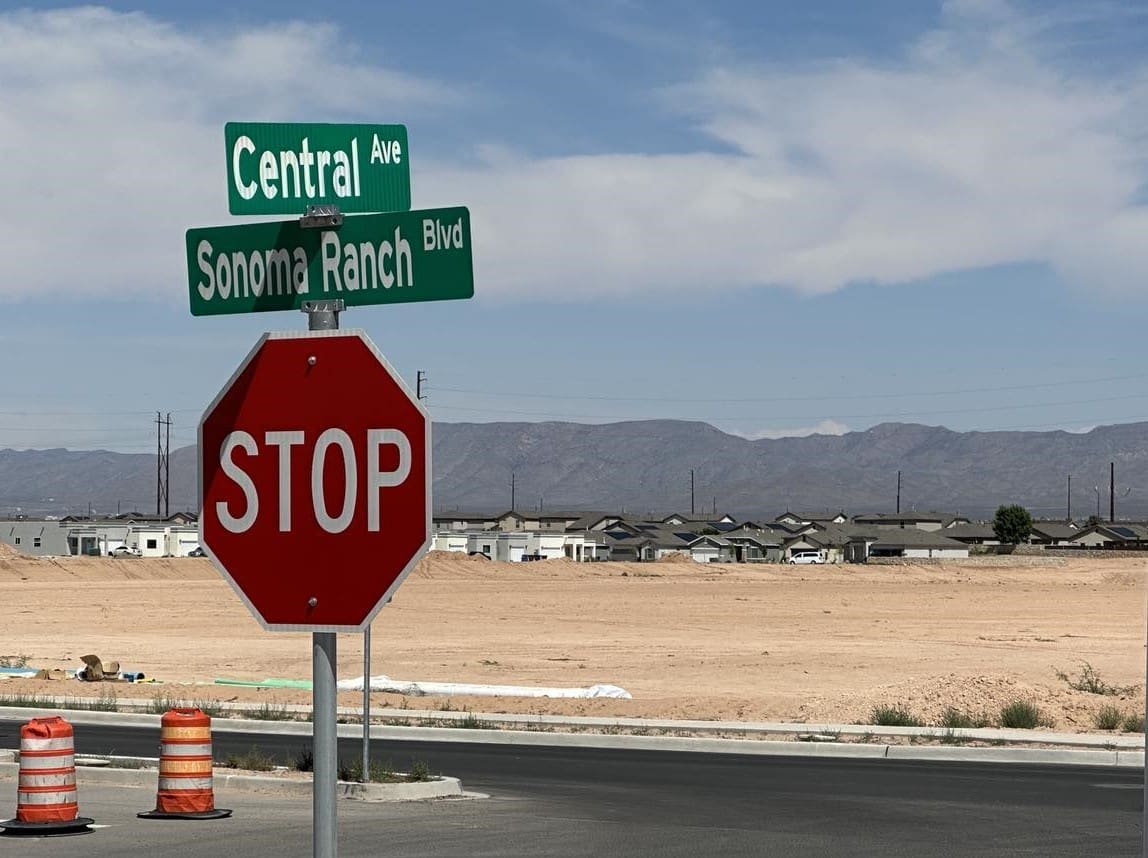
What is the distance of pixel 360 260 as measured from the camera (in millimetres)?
4820

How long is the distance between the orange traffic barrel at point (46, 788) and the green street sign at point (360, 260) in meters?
9.49

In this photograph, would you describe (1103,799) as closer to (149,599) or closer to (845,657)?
(845,657)

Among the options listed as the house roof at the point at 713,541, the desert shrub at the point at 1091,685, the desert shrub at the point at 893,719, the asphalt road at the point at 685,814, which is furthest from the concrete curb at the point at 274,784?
the house roof at the point at 713,541

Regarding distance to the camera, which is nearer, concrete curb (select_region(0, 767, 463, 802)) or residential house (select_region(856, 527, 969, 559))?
concrete curb (select_region(0, 767, 463, 802))

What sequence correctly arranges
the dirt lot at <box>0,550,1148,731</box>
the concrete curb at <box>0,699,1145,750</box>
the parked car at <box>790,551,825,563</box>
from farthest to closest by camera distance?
the parked car at <box>790,551,825,563</box>
the dirt lot at <box>0,550,1148,731</box>
the concrete curb at <box>0,699,1145,750</box>

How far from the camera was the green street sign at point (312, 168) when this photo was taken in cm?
502

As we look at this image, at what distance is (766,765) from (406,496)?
16.8 meters

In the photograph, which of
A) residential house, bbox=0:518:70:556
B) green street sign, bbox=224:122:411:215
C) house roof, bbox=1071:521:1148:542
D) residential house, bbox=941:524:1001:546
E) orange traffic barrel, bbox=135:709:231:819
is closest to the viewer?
green street sign, bbox=224:122:411:215

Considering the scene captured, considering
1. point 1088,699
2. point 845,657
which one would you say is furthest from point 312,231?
point 845,657

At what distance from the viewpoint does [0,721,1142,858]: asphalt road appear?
13523 millimetres

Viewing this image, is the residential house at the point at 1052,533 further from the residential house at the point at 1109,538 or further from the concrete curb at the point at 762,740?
the concrete curb at the point at 762,740

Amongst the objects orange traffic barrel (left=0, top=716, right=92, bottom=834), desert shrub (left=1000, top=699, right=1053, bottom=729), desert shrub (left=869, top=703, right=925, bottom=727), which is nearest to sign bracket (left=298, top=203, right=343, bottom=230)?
orange traffic barrel (left=0, top=716, right=92, bottom=834)

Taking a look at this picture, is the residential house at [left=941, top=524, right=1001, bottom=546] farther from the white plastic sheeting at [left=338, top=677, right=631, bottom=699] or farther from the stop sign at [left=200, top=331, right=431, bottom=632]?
the stop sign at [left=200, top=331, right=431, bottom=632]

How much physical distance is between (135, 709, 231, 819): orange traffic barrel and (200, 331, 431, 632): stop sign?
10.1m
